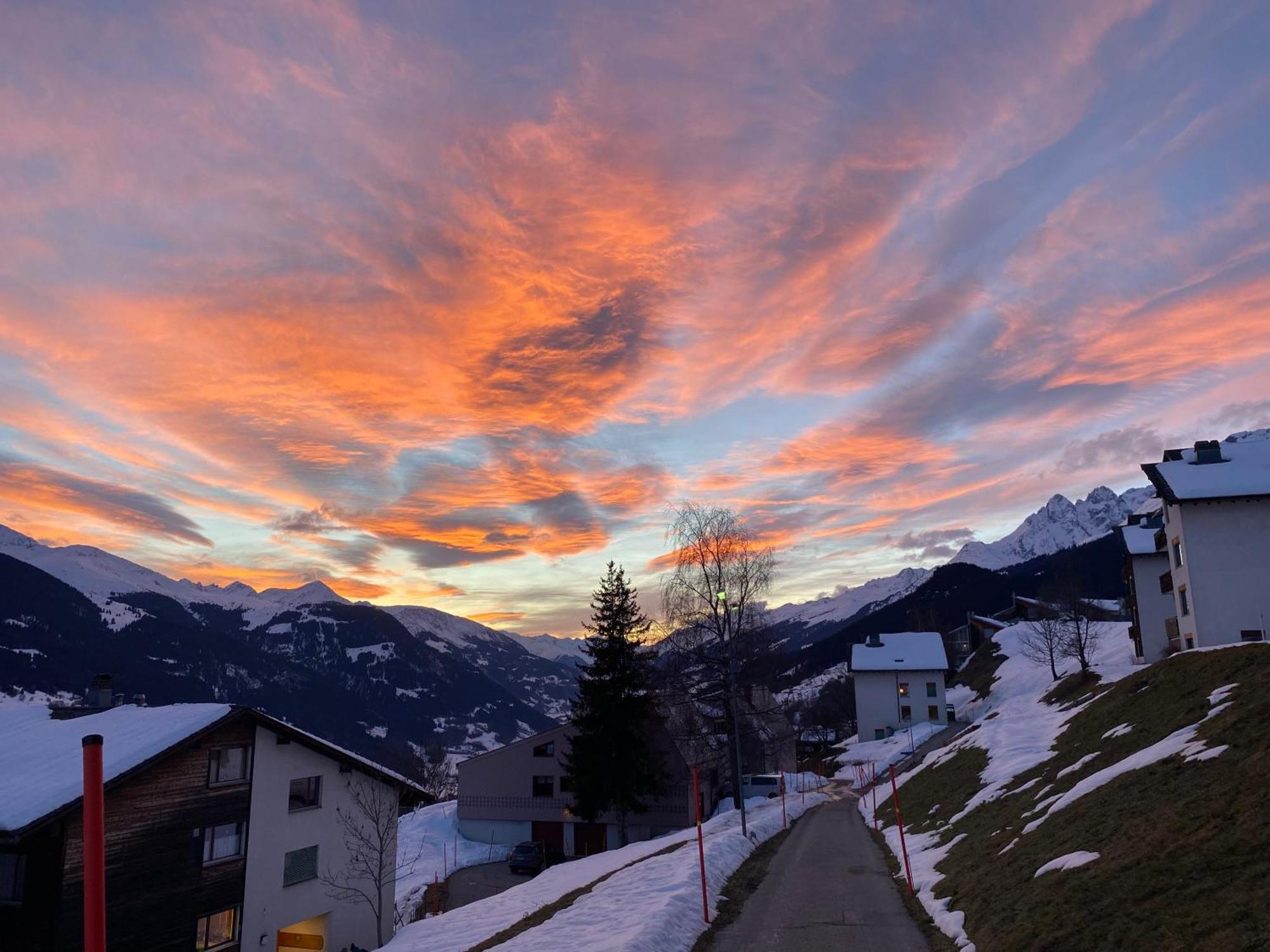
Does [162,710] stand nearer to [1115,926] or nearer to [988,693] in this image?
[1115,926]

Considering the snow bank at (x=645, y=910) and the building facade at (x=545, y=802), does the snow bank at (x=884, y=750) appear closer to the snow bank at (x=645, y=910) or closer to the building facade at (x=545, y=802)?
the building facade at (x=545, y=802)

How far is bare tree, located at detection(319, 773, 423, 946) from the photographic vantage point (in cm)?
3656

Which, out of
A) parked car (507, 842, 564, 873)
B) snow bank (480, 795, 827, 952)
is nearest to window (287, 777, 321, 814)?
snow bank (480, 795, 827, 952)

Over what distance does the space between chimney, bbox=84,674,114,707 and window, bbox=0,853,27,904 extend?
40.1ft

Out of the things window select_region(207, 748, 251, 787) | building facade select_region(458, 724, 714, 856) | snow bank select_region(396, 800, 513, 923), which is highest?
window select_region(207, 748, 251, 787)

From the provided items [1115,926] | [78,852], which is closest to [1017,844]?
[1115,926]

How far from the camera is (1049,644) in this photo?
68875 millimetres

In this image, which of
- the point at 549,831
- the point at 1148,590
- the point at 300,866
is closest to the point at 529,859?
the point at 549,831

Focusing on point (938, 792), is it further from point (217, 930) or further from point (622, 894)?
point (217, 930)

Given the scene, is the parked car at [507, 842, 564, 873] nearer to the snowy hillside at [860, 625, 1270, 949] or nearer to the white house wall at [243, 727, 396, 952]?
the white house wall at [243, 727, 396, 952]

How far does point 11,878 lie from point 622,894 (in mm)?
21575

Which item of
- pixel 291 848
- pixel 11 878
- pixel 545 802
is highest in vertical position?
pixel 11 878

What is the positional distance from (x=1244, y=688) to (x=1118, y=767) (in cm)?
450

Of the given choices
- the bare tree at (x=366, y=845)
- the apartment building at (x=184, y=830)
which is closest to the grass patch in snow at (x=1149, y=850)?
the bare tree at (x=366, y=845)
